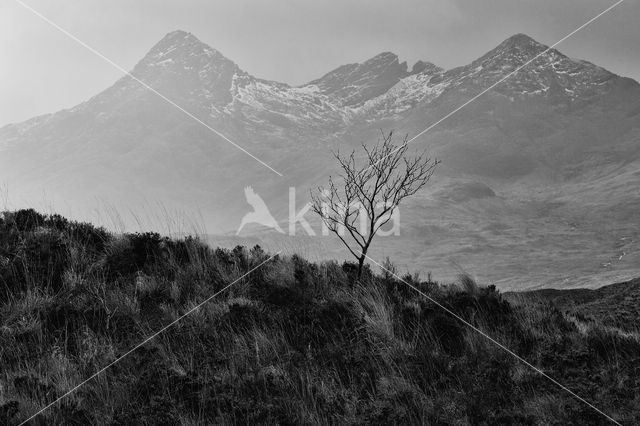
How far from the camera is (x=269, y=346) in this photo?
5.77 m

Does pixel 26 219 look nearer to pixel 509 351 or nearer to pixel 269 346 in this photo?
pixel 269 346

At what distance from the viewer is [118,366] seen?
534 cm

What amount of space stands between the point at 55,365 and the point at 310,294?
120 inches

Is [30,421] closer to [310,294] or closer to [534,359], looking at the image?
[310,294]

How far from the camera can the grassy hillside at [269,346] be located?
184 inches

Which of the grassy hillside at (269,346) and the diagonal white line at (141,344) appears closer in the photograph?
the diagonal white line at (141,344)

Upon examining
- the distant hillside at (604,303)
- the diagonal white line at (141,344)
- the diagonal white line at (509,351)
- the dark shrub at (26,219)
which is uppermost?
the dark shrub at (26,219)

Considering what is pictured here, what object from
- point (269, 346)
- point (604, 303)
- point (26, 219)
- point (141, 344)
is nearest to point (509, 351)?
point (269, 346)

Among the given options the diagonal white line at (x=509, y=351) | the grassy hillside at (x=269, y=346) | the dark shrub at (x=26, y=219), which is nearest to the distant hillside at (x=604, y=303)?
the grassy hillside at (x=269, y=346)

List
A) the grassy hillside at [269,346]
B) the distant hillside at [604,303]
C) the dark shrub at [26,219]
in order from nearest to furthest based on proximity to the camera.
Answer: the grassy hillside at [269,346] → the distant hillside at [604,303] → the dark shrub at [26,219]

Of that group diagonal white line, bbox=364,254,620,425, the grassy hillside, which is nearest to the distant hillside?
the grassy hillside

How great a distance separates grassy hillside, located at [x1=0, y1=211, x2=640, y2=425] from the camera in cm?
467

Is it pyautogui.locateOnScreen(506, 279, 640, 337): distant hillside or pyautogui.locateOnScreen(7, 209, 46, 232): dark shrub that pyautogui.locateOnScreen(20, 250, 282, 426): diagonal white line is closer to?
pyautogui.locateOnScreen(7, 209, 46, 232): dark shrub

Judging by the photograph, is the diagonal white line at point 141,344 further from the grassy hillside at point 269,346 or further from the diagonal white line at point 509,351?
the diagonal white line at point 509,351
